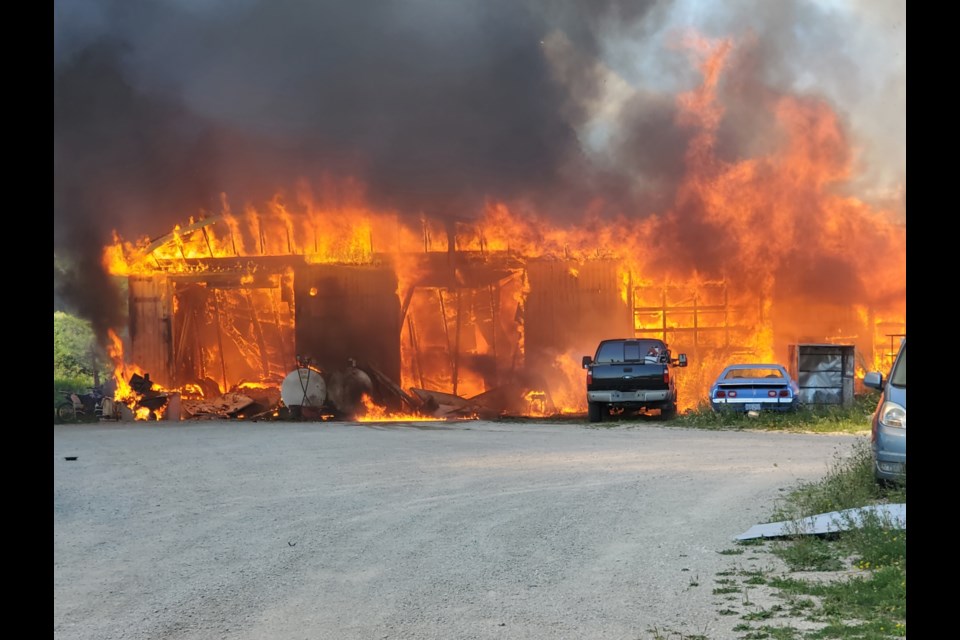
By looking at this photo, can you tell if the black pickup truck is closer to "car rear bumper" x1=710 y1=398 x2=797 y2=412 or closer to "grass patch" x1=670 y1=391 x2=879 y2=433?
"grass patch" x1=670 y1=391 x2=879 y2=433

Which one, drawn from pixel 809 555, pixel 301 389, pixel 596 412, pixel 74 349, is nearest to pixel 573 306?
pixel 596 412

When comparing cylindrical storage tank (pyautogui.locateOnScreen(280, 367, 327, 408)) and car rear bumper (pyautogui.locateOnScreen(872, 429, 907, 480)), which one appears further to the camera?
cylindrical storage tank (pyautogui.locateOnScreen(280, 367, 327, 408))

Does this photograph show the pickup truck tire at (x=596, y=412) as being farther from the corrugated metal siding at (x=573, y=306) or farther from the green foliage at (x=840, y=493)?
the green foliage at (x=840, y=493)

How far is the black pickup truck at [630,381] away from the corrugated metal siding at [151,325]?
46.8 feet

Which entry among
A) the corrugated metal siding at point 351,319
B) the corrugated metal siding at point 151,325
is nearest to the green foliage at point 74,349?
the corrugated metal siding at point 151,325

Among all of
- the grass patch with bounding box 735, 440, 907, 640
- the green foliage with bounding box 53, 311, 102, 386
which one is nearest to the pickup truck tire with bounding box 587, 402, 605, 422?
the grass patch with bounding box 735, 440, 907, 640

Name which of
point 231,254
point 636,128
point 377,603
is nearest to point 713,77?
point 636,128

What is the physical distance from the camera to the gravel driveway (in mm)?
6230

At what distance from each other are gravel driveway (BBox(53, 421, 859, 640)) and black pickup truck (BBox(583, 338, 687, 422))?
5064 millimetres

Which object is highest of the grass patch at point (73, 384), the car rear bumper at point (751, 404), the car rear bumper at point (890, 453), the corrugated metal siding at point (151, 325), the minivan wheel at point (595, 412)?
the corrugated metal siding at point (151, 325)

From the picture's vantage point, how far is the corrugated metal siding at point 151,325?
30047mm

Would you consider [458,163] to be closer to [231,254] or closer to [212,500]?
[231,254]
